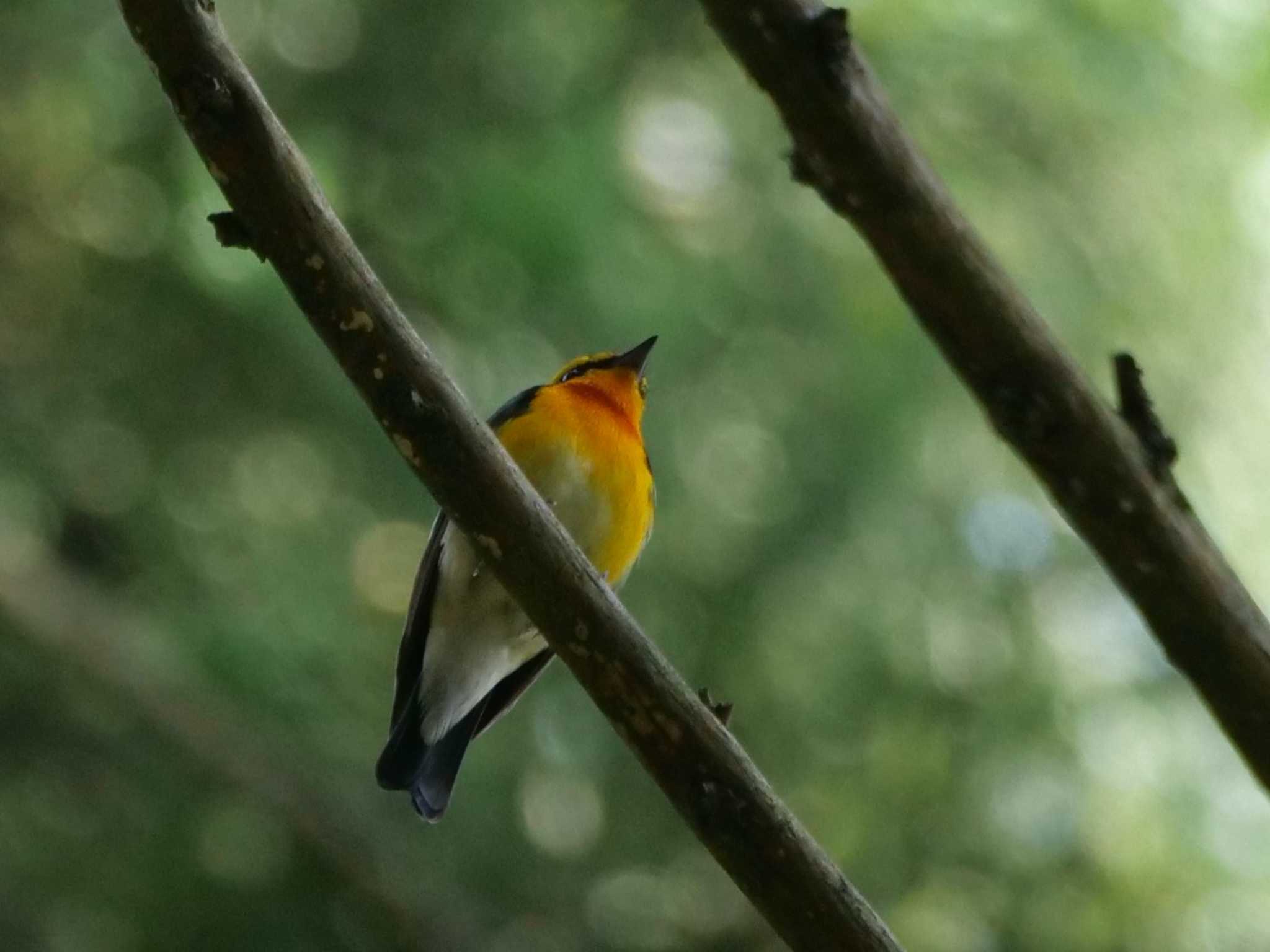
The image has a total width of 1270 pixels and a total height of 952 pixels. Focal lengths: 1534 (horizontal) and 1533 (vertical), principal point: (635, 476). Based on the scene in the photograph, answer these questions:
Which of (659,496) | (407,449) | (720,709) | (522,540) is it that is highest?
(659,496)

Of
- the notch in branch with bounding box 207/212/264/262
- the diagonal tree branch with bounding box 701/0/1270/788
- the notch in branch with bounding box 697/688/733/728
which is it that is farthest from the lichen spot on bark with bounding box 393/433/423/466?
the diagonal tree branch with bounding box 701/0/1270/788

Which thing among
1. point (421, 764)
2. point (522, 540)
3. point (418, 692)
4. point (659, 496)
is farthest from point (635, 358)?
point (522, 540)

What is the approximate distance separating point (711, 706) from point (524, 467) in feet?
5.70

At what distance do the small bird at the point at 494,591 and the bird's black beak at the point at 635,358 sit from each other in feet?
1.13

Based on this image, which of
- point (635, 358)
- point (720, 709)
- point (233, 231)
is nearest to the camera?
point (233, 231)

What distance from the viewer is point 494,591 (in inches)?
146

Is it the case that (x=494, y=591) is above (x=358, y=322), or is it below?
above

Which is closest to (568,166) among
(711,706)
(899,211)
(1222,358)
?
(1222,358)

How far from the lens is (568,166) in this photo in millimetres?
4273

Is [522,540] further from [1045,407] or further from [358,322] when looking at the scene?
[1045,407]

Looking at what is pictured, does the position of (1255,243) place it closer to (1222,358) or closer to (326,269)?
(1222,358)

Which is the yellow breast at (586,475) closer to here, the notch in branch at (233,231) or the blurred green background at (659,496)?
the blurred green background at (659,496)

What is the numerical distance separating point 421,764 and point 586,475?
78 centimetres

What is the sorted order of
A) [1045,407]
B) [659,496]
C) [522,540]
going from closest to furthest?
[1045,407], [522,540], [659,496]
